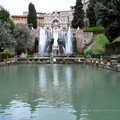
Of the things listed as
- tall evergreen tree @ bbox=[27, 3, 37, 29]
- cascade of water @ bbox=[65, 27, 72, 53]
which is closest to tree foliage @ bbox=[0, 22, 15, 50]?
cascade of water @ bbox=[65, 27, 72, 53]

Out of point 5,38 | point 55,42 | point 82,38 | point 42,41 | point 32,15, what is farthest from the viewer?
point 32,15

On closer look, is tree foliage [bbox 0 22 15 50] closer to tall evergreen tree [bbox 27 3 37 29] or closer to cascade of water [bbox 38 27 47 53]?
cascade of water [bbox 38 27 47 53]

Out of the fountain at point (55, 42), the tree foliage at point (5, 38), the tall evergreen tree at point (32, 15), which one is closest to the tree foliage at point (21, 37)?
the tree foliage at point (5, 38)

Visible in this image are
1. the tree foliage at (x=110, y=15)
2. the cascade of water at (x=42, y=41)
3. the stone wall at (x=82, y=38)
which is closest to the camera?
the tree foliage at (x=110, y=15)

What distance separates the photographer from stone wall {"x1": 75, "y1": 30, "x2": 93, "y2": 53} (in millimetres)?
61094

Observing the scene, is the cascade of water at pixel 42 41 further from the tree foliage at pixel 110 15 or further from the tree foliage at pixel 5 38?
the tree foliage at pixel 110 15

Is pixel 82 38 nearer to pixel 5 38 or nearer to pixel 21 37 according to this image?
pixel 21 37

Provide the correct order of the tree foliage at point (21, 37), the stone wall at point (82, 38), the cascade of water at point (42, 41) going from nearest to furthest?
the tree foliage at point (21, 37) < the cascade of water at point (42, 41) < the stone wall at point (82, 38)

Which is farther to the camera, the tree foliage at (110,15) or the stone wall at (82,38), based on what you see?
the stone wall at (82,38)

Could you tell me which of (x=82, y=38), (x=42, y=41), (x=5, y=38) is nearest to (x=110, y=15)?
(x=5, y=38)

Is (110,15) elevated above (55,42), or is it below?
above

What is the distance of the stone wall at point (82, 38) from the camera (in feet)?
200

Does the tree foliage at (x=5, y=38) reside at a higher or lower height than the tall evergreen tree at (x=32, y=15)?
lower

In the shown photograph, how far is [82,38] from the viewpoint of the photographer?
202ft
